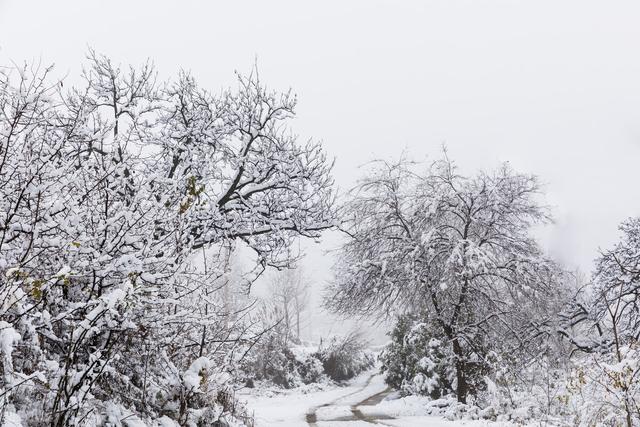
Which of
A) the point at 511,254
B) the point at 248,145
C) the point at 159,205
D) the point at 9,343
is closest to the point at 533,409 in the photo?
the point at 511,254

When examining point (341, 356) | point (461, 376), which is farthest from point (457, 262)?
point (341, 356)

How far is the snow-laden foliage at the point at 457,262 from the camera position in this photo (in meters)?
14.8

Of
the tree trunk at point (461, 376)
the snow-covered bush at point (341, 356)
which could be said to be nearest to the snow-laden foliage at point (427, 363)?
the tree trunk at point (461, 376)

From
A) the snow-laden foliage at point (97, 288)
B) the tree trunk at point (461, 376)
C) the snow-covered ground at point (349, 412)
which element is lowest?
the snow-covered ground at point (349, 412)

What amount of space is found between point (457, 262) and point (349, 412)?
584 cm

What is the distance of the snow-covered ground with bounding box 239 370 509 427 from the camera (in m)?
11.5

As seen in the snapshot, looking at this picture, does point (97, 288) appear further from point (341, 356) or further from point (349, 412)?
point (341, 356)

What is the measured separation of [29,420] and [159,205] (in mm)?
1956

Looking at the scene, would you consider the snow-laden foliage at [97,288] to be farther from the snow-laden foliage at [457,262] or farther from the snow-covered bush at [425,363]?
the snow-covered bush at [425,363]

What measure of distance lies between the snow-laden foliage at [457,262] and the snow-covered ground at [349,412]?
267 centimetres

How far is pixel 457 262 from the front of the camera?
45.7 feet

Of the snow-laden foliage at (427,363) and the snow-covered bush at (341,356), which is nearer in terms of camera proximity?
the snow-laden foliage at (427,363)

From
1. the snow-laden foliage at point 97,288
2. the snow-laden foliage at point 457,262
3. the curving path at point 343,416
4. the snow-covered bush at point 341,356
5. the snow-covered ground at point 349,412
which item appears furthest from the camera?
the snow-covered bush at point 341,356

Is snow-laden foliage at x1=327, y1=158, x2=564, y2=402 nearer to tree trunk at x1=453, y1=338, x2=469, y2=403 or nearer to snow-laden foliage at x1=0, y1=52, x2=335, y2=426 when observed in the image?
tree trunk at x1=453, y1=338, x2=469, y2=403
